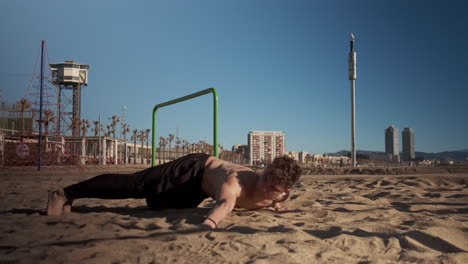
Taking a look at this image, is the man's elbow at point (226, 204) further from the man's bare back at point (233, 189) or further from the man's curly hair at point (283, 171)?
the man's curly hair at point (283, 171)

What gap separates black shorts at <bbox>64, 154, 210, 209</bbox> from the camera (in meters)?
2.92

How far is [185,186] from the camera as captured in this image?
295cm

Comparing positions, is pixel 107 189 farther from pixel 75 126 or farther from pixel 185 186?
pixel 75 126

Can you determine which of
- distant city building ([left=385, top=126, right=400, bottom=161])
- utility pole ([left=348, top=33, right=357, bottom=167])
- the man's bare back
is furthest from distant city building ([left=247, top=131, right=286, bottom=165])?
the man's bare back

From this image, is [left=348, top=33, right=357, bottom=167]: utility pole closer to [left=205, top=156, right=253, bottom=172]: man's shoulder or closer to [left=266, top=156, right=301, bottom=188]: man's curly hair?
[left=205, top=156, right=253, bottom=172]: man's shoulder

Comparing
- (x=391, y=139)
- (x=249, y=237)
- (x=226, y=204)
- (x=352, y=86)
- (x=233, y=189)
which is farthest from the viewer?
(x=391, y=139)

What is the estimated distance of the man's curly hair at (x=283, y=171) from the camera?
8.11 feet

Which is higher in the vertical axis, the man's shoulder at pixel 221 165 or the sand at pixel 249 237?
the man's shoulder at pixel 221 165

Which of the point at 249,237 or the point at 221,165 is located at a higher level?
the point at 221,165

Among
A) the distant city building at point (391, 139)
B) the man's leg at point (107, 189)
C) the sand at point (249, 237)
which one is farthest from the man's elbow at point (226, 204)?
the distant city building at point (391, 139)

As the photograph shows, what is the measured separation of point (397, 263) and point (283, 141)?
109m

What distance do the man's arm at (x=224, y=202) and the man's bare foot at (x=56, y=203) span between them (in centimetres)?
150

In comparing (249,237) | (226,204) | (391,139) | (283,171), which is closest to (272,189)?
(283,171)

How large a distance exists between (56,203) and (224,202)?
162cm
